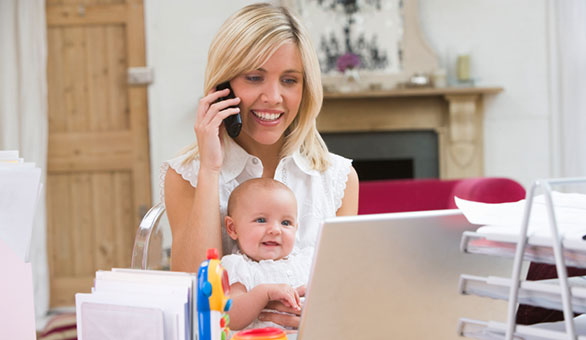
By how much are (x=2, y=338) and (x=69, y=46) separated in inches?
162

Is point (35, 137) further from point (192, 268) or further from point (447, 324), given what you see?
point (447, 324)

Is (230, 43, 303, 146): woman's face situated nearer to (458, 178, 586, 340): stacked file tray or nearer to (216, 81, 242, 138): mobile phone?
(216, 81, 242, 138): mobile phone

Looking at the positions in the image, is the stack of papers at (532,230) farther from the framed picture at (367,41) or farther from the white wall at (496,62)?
the white wall at (496,62)

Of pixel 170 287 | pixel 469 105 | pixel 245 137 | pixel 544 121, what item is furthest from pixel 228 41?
pixel 544 121

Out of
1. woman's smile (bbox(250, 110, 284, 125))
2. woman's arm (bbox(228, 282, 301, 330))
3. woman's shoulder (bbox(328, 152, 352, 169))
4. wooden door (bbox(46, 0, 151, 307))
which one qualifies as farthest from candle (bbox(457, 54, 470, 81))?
woman's arm (bbox(228, 282, 301, 330))

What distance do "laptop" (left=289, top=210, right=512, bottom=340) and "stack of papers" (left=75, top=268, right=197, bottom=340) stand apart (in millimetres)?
136

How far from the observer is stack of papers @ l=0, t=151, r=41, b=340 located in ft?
2.76

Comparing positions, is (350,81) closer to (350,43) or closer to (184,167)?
(350,43)

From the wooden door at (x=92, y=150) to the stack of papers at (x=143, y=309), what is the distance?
396 centimetres

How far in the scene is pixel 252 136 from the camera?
4.71 ft

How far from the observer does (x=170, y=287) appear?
2.55 ft

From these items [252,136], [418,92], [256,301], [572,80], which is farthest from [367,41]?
[256,301]

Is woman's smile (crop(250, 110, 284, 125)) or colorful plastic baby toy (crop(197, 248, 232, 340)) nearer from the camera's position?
colorful plastic baby toy (crop(197, 248, 232, 340))

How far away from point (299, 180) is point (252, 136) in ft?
0.61
